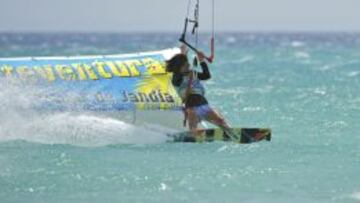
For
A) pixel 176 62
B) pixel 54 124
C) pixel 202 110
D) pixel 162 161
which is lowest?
pixel 162 161

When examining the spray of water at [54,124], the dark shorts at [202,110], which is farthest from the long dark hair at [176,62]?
the spray of water at [54,124]

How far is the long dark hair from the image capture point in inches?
618

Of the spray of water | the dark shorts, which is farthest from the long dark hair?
the spray of water

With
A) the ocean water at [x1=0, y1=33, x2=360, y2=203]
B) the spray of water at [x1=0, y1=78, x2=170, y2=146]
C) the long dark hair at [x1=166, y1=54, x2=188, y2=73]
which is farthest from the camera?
the spray of water at [x1=0, y1=78, x2=170, y2=146]

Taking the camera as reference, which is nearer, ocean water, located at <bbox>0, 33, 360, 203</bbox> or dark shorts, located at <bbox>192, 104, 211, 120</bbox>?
ocean water, located at <bbox>0, 33, 360, 203</bbox>

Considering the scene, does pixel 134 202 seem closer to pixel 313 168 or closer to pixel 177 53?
pixel 313 168

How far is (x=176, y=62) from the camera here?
1574cm

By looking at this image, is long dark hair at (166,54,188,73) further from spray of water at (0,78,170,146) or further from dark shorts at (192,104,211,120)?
spray of water at (0,78,170,146)

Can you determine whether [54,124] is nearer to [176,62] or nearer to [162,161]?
[176,62]

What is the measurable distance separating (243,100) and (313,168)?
1128 cm

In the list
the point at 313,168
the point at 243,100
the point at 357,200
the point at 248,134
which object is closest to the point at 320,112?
the point at 243,100

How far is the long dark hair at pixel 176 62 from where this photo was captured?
15.7 meters

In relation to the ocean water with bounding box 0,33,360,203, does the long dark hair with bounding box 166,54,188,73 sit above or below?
above

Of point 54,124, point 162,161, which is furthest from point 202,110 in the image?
point 54,124
